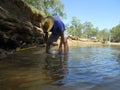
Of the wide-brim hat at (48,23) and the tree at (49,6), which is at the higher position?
the tree at (49,6)

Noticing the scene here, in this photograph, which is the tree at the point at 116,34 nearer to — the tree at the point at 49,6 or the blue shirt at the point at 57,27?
the tree at the point at 49,6

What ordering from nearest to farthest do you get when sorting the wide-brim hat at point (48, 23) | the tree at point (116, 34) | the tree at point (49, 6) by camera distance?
the wide-brim hat at point (48, 23), the tree at point (49, 6), the tree at point (116, 34)

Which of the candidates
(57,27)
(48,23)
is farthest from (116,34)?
(48,23)

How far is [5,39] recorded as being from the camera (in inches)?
397

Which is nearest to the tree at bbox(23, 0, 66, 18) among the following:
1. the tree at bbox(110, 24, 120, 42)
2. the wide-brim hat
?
the wide-brim hat

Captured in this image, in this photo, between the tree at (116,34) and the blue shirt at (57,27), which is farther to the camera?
the tree at (116,34)

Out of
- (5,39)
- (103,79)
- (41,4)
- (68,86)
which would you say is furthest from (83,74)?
(41,4)

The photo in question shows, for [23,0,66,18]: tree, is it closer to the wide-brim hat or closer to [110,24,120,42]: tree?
the wide-brim hat

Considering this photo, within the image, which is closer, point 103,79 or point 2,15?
point 103,79

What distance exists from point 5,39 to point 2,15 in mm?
1051

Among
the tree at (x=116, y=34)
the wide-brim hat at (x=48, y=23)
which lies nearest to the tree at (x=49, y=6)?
the wide-brim hat at (x=48, y=23)

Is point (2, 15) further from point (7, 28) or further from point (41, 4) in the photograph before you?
point (41, 4)

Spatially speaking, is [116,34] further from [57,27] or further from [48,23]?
[48,23]

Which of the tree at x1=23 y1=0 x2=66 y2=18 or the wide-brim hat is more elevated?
the tree at x1=23 y1=0 x2=66 y2=18
